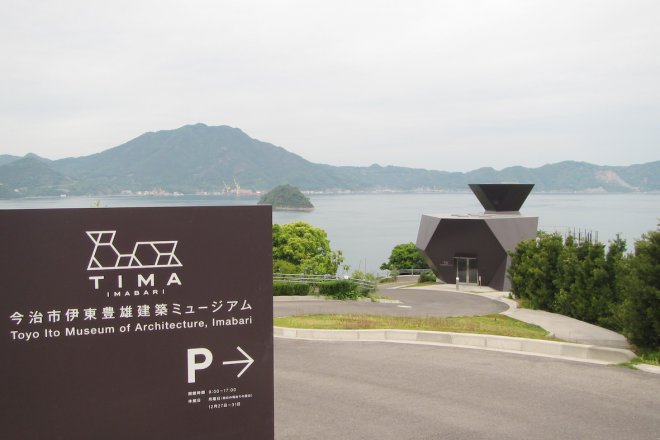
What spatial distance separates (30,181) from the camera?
164 meters

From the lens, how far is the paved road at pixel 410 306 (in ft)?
79.2

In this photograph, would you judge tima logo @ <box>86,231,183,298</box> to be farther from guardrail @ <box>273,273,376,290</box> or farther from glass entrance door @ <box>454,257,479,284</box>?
glass entrance door @ <box>454,257,479,284</box>

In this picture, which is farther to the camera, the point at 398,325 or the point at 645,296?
the point at 398,325

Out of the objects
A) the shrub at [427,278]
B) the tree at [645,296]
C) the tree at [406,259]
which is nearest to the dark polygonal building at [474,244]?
the shrub at [427,278]

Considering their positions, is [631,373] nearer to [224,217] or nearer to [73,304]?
[224,217]

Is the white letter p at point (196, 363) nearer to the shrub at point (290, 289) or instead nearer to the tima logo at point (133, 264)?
the tima logo at point (133, 264)

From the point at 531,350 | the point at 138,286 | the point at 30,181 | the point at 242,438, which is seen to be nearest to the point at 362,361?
the point at 531,350

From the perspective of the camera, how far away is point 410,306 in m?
28.2

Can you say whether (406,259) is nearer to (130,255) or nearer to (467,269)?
(467,269)

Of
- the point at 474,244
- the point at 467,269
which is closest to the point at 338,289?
the point at 474,244

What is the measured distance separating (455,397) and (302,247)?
5182cm

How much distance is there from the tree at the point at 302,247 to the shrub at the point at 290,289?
2897 centimetres

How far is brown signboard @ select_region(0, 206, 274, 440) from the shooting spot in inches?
202

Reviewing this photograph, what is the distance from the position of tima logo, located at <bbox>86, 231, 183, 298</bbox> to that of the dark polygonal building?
4159 centimetres
